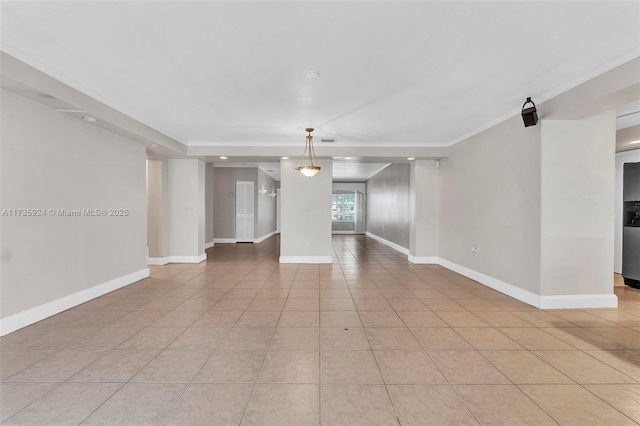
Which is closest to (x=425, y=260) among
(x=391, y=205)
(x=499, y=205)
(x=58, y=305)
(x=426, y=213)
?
(x=426, y=213)

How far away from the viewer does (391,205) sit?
9.66 meters

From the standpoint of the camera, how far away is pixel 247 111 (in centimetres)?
420

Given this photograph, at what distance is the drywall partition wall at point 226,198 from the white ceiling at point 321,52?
6.32 m

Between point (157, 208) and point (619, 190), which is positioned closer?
point (619, 190)

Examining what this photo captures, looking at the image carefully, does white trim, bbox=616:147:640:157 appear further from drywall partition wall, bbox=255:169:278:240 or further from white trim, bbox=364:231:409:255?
drywall partition wall, bbox=255:169:278:240

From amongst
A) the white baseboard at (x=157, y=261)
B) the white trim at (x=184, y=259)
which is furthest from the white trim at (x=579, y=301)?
the white baseboard at (x=157, y=261)

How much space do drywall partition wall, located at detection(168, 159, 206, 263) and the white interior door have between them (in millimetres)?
3756

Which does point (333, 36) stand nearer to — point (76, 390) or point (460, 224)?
point (76, 390)

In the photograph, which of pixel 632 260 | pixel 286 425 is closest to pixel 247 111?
pixel 286 425

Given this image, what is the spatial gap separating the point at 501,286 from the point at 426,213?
2677mm

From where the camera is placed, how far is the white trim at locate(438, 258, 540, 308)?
3820 mm

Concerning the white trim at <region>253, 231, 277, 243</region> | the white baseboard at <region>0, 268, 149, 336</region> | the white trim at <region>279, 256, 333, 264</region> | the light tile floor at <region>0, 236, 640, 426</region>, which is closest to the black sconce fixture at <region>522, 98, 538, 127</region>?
the light tile floor at <region>0, 236, 640, 426</region>

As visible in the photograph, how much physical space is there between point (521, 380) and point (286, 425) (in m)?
1.71

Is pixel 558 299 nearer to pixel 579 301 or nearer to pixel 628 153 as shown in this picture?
pixel 579 301
